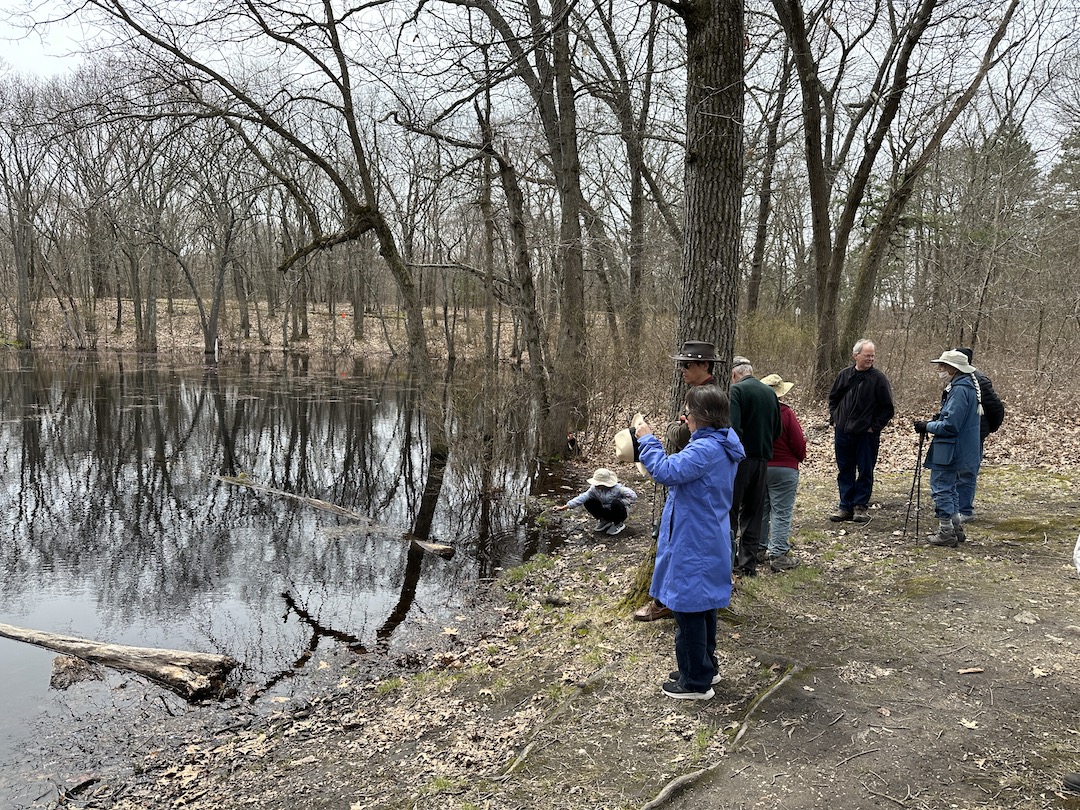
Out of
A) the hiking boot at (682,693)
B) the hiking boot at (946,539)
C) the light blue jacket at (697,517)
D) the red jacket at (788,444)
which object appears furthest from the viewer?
the hiking boot at (946,539)

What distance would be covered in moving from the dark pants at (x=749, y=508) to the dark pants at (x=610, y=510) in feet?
10.1

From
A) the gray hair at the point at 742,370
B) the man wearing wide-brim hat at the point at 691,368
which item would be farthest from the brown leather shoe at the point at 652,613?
the gray hair at the point at 742,370

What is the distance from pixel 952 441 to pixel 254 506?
391 inches

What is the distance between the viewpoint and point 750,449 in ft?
19.2

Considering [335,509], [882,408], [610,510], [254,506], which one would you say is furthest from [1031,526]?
[254,506]

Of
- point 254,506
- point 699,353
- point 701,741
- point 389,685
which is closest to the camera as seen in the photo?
point 701,741

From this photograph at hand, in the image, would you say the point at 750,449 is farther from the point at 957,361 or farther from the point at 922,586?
the point at 957,361

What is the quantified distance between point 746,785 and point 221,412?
1942cm

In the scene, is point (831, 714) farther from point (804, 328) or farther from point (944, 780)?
point (804, 328)

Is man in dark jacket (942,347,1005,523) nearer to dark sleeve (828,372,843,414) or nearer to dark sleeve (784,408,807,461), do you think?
dark sleeve (828,372,843,414)

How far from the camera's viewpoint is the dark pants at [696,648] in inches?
160

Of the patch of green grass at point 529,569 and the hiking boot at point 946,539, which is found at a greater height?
the hiking boot at point 946,539

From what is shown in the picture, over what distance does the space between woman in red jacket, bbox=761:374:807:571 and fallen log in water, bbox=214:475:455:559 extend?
4.30m

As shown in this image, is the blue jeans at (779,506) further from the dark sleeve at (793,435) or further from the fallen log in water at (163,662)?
the fallen log in water at (163,662)
